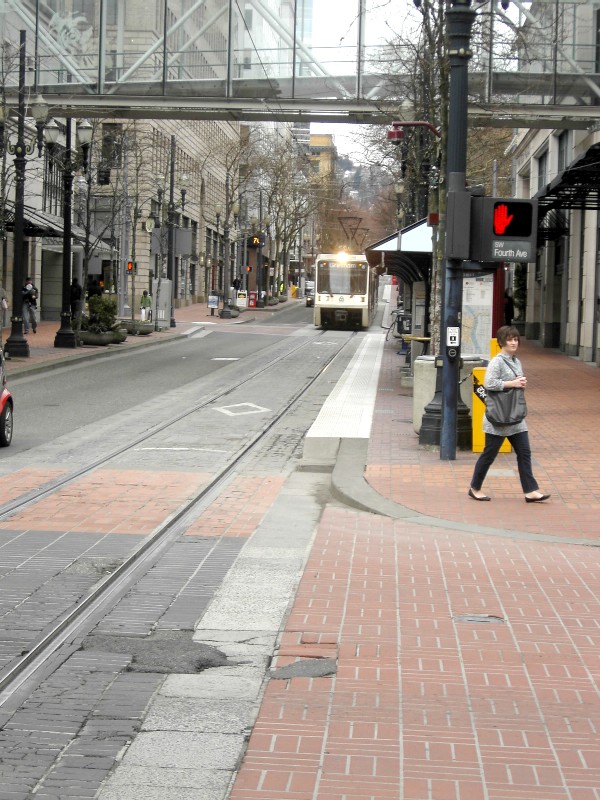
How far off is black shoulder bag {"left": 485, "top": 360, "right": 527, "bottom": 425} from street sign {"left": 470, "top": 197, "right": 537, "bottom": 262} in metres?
2.52

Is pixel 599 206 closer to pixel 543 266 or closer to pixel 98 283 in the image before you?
pixel 543 266

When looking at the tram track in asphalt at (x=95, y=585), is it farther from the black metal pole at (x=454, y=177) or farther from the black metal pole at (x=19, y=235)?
the black metal pole at (x=19, y=235)

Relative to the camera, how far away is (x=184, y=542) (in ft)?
31.8

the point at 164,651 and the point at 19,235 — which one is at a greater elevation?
the point at 19,235

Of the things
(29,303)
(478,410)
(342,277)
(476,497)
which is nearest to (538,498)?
(476,497)

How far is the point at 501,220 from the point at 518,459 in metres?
3.44

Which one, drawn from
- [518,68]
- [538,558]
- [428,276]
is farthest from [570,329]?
[538,558]

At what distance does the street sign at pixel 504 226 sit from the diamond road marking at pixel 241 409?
761 centimetres

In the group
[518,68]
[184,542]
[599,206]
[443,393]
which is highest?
[518,68]

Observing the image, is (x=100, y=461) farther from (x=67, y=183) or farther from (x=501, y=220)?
(x=67, y=183)

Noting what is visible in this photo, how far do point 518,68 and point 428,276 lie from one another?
744cm

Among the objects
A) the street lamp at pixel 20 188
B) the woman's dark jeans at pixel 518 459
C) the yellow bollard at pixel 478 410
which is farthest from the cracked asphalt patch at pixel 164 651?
the street lamp at pixel 20 188

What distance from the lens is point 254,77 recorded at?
1210 inches

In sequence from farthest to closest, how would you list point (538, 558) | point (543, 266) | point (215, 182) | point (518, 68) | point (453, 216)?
point (215, 182)
point (543, 266)
point (518, 68)
point (453, 216)
point (538, 558)
